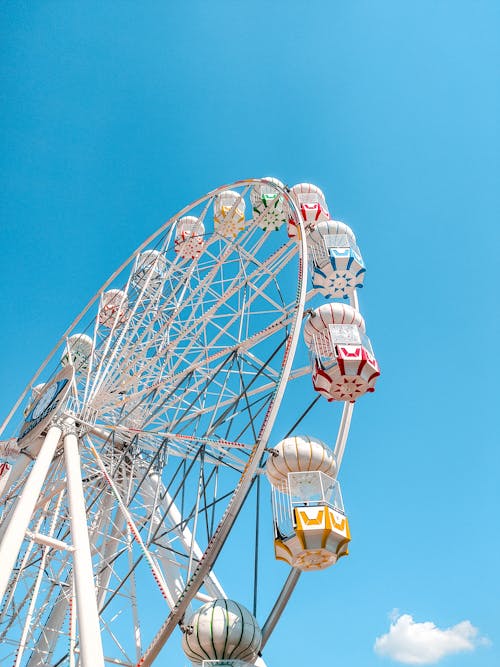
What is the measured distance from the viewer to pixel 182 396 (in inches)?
462

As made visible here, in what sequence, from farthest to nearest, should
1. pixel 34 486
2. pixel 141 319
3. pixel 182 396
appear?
pixel 141 319
pixel 182 396
pixel 34 486

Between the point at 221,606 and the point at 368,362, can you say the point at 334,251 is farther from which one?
the point at 221,606

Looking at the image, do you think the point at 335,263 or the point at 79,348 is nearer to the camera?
the point at 335,263

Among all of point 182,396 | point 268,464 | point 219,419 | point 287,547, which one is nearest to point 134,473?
point 182,396

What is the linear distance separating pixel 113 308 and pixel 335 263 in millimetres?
7164

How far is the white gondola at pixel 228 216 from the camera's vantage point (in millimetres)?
13547

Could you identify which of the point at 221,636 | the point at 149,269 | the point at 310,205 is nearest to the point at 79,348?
the point at 149,269

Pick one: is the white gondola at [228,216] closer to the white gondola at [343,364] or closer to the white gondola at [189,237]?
the white gondola at [189,237]

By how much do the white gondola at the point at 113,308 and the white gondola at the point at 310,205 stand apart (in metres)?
4.61

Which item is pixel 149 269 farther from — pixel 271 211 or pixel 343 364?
pixel 343 364

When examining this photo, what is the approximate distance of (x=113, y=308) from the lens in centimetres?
1538

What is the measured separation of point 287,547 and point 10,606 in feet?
28.4

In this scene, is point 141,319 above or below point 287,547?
above

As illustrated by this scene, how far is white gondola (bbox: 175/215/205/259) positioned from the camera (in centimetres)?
1416
